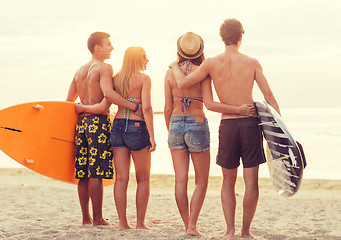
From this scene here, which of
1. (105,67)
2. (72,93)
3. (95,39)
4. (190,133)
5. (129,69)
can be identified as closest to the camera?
(190,133)

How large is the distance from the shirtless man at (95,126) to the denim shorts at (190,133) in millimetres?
495

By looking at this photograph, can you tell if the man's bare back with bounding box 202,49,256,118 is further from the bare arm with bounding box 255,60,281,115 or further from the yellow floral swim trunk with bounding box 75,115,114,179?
the yellow floral swim trunk with bounding box 75,115,114,179

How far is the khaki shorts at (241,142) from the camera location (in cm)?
460

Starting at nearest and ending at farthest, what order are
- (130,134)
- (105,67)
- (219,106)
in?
1. (219,106)
2. (130,134)
3. (105,67)

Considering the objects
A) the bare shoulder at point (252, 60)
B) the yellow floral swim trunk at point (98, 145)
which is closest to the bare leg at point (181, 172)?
the yellow floral swim trunk at point (98, 145)

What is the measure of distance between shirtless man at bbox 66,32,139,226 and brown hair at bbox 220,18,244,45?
1.13 metres

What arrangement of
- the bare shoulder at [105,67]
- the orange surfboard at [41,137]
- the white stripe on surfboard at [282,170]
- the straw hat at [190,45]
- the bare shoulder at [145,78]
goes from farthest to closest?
the orange surfboard at [41,137]
the bare shoulder at [105,67]
the bare shoulder at [145,78]
the straw hat at [190,45]
the white stripe on surfboard at [282,170]

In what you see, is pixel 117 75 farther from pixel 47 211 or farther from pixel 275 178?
pixel 47 211

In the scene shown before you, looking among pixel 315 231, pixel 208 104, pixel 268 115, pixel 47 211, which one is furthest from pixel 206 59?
pixel 47 211

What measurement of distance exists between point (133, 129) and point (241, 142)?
3.53ft

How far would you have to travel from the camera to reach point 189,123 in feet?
15.6

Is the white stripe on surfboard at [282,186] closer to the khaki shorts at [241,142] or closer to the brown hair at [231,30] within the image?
the khaki shorts at [241,142]

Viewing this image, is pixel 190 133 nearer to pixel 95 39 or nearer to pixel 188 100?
pixel 188 100

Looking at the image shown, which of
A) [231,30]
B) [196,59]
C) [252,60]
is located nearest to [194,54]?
[196,59]
